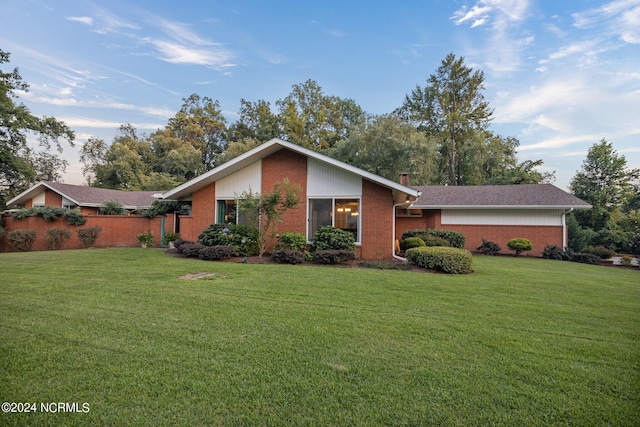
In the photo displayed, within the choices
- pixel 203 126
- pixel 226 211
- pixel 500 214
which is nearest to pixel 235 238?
pixel 226 211

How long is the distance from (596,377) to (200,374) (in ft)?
12.0

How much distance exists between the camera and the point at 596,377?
284 centimetres

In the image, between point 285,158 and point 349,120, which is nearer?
point 285,158

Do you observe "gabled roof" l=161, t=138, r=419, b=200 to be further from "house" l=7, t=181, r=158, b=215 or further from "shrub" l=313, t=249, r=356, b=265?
"house" l=7, t=181, r=158, b=215

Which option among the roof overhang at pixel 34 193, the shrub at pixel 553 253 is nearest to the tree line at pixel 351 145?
the roof overhang at pixel 34 193

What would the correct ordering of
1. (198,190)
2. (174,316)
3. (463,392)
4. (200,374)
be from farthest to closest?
(198,190) < (174,316) < (200,374) < (463,392)

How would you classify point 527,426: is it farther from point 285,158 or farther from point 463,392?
point 285,158

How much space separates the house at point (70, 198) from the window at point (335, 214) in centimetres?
1268

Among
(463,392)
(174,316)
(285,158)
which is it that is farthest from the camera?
(285,158)

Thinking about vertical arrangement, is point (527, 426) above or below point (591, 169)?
below

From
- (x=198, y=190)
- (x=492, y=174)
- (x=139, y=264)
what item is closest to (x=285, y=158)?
(x=198, y=190)

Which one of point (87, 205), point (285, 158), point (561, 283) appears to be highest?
point (285, 158)

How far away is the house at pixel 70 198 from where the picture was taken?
19.0 m

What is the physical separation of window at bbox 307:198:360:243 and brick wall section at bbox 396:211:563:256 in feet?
22.8
